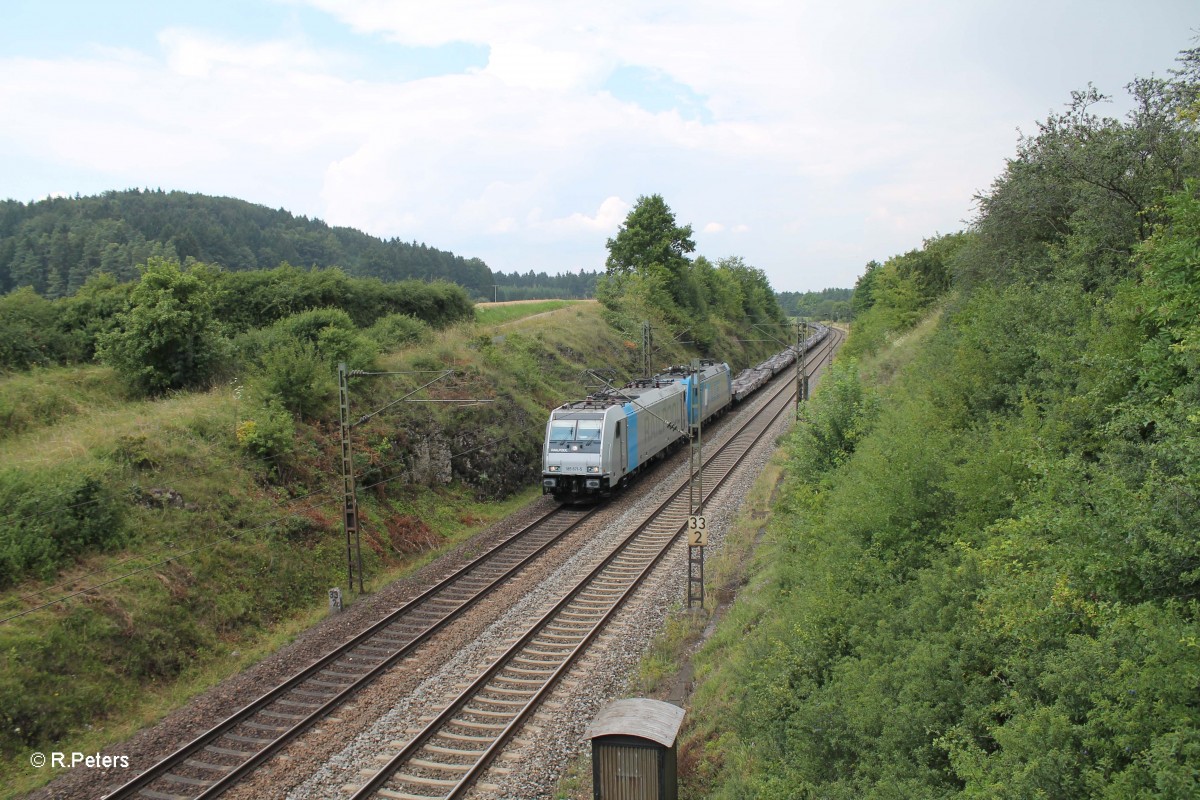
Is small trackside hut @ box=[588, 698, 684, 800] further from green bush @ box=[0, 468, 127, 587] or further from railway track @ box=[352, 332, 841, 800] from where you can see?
green bush @ box=[0, 468, 127, 587]

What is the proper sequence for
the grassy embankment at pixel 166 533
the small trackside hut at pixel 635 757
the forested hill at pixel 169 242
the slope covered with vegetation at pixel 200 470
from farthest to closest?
the forested hill at pixel 169 242 < the slope covered with vegetation at pixel 200 470 < the grassy embankment at pixel 166 533 < the small trackside hut at pixel 635 757

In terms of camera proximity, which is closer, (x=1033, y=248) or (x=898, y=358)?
(x=1033, y=248)

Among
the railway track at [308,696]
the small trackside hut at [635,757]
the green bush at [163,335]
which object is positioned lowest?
the railway track at [308,696]

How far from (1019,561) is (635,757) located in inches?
206

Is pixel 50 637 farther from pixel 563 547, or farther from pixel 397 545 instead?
pixel 563 547

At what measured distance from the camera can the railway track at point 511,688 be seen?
10367 millimetres

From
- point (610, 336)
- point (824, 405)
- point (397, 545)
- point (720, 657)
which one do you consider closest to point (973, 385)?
point (824, 405)

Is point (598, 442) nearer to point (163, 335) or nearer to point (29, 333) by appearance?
point (163, 335)

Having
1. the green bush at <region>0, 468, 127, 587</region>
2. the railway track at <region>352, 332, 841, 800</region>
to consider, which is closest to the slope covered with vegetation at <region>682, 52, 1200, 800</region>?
the railway track at <region>352, 332, 841, 800</region>

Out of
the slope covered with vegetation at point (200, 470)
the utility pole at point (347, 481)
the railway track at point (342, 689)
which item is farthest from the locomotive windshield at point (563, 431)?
the utility pole at point (347, 481)

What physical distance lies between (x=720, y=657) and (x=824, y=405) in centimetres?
778

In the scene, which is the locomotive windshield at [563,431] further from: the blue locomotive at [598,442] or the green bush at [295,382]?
the green bush at [295,382]

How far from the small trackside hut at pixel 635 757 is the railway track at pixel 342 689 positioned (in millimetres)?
2291

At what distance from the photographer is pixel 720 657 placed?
13141mm
